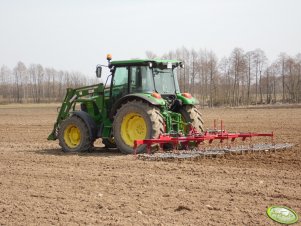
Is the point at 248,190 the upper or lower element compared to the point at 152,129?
lower

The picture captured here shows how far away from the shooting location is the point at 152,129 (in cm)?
1045

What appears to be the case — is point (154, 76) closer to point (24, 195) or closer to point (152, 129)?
point (152, 129)

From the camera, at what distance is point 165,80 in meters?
11.7

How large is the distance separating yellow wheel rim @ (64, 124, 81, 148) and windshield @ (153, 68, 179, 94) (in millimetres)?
2366

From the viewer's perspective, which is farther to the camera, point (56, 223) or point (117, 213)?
point (117, 213)

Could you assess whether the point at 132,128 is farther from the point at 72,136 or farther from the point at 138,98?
the point at 72,136

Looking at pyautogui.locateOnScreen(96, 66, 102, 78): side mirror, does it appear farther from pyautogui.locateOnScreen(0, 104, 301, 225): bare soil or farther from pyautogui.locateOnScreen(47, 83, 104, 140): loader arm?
pyautogui.locateOnScreen(0, 104, 301, 225): bare soil

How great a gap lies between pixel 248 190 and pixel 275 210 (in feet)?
3.58

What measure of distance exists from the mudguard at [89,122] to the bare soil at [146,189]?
4.37ft

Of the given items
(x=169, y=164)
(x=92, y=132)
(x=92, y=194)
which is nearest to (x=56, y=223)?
(x=92, y=194)

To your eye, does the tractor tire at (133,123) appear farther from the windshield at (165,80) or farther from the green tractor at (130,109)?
the windshield at (165,80)

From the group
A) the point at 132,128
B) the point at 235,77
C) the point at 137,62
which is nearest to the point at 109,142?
the point at 132,128

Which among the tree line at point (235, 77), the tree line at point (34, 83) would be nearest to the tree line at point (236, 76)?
the tree line at point (235, 77)

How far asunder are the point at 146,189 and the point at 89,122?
4975mm
